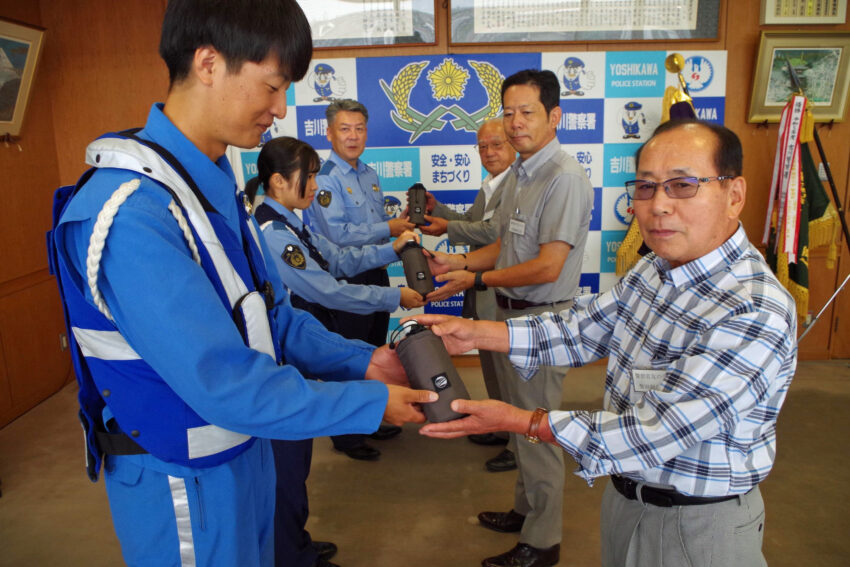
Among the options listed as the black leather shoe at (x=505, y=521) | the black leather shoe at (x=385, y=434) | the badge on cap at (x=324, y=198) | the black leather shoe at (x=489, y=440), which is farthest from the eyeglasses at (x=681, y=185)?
the black leather shoe at (x=385, y=434)

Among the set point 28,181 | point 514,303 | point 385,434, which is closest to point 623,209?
→ point 514,303

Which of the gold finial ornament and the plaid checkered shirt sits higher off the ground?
the gold finial ornament

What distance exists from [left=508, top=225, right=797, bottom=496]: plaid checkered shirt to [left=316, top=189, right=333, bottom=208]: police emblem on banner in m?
2.14

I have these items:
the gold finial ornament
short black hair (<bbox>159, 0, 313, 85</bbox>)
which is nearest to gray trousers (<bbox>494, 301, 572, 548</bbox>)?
short black hair (<bbox>159, 0, 313, 85</bbox>)

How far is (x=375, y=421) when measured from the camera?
108 cm

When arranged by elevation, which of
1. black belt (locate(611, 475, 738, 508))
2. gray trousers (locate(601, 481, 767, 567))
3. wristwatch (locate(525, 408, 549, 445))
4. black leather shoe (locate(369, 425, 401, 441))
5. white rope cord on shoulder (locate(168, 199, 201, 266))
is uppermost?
white rope cord on shoulder (locate(168, 199, 201, 266))

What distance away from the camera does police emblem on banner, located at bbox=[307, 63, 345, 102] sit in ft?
13.1

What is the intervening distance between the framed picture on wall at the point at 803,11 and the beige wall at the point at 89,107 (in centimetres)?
6

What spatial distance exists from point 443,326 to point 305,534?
109 cm

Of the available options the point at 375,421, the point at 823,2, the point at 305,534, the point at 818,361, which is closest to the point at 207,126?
the point at 375,421

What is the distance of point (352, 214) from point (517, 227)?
3.98 ft

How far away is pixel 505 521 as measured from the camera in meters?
2.46

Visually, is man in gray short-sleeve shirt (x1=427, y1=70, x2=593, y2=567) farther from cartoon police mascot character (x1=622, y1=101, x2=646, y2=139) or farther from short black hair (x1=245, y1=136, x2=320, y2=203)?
cartoon police mascot character (x1=622, y1=101, x2=646, y2=139)

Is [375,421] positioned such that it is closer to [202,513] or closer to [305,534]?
[202,513]
